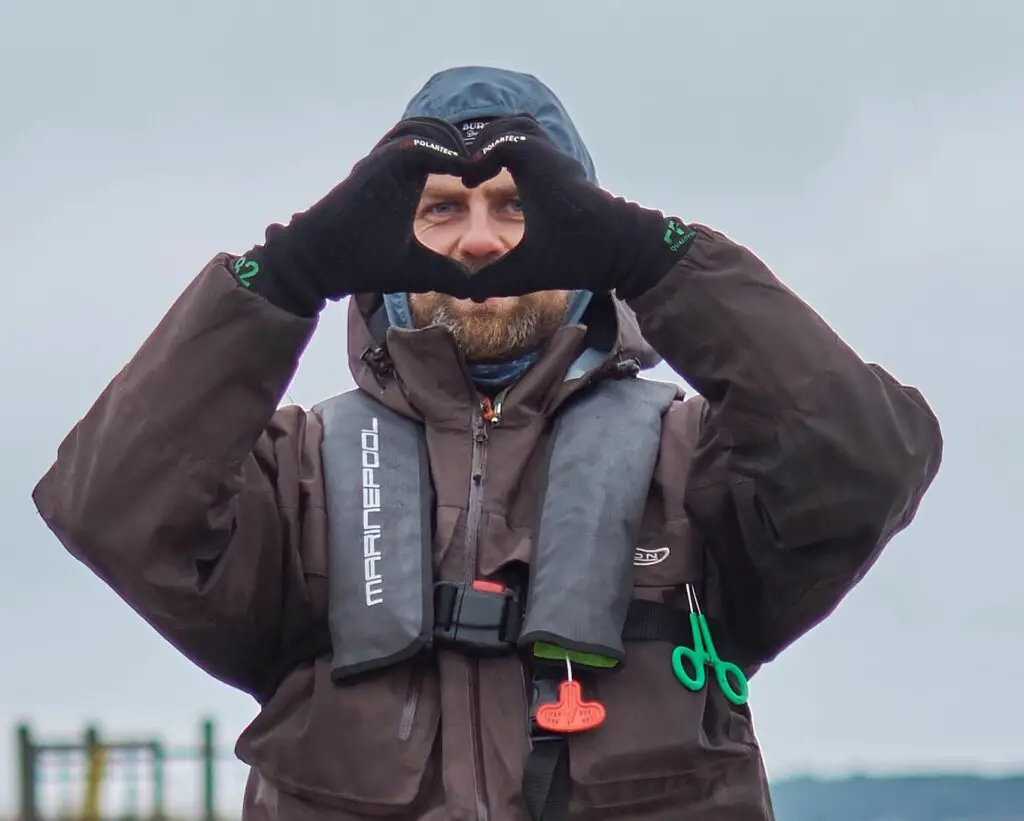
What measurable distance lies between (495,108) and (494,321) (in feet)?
1.44

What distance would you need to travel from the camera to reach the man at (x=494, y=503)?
2.67 m

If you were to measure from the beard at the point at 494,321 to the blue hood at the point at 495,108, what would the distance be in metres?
0.03

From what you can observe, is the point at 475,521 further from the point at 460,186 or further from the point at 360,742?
the point at 460,186

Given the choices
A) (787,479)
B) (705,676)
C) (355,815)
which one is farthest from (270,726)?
(787,479)

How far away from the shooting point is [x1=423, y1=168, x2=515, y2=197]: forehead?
10.4ft

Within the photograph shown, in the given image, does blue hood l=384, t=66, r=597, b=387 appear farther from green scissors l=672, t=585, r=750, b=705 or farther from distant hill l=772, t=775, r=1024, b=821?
distant hill l=772, t=775, r=1024, b=821

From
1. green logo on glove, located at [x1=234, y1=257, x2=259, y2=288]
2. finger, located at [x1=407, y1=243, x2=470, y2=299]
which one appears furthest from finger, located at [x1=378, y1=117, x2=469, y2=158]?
green logo on glove, located at [x1=234, y1=257, x2=259, y2=288]

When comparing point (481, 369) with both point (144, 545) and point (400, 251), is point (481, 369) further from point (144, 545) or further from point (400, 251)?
point (144, 545)

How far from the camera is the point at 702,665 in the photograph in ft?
9.32

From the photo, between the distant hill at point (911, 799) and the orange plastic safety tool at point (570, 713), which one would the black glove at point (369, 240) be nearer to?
the orange plastic safety tool at point (570, 713)

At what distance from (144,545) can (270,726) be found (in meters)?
0.42

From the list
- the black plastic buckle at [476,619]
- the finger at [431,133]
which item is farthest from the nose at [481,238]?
the black plastic buckle at [476,619]

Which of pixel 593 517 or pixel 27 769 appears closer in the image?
pixel 593 517

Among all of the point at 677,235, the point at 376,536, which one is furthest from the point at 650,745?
the point at 677,235
